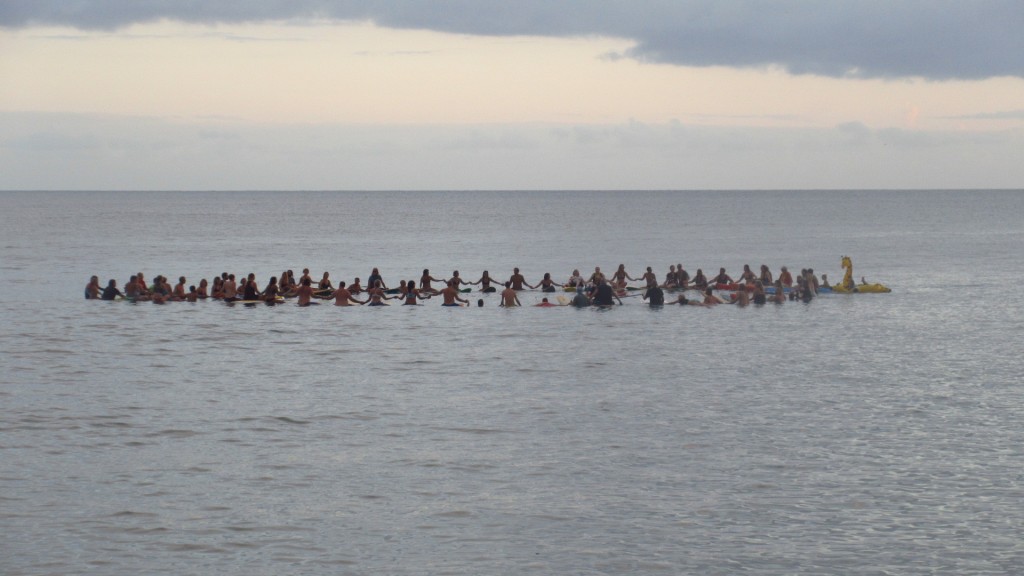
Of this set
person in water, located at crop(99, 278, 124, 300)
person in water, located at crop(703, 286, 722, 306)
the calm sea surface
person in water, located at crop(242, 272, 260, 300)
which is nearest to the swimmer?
the calm sea surface

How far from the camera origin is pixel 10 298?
47.2 m

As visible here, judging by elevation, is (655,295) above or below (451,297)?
above

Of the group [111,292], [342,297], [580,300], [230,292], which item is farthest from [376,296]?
[111,292]

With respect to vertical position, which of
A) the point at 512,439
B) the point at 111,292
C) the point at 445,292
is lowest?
the point at 512,439

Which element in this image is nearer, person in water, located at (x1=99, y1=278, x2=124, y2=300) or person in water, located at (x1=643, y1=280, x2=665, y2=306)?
person in water, located at (x1=643, y1=280, x2=665, y2=306)

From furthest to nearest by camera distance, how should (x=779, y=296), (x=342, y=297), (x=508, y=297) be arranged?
(x=342, y=297) < (x=779, y=296) < (x=508, y=297)

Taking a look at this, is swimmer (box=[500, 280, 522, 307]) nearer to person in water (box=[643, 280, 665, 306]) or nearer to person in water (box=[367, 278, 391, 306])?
person in water (box=[367, 278, 391, 306])

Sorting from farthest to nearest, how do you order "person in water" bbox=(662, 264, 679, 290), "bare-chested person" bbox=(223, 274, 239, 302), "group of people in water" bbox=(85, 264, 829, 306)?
"person in water" bbox=(662, 264, 679, 290)
"bare-chested person" bbox=(223, 274, 239, 302)
"group of people in water" bbox=(85, 264, 829, 306)

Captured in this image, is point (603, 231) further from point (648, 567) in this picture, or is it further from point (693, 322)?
point (648, 567)

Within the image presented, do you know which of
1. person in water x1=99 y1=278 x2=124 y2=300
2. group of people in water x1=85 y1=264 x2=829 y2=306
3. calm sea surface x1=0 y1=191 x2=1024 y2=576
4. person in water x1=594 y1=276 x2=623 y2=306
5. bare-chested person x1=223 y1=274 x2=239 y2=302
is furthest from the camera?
person in water x1=99 y1=278 x2=124 y2=300

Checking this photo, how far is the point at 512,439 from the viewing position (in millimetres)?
19406

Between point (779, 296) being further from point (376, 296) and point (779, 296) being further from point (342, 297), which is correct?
point (342, 297)

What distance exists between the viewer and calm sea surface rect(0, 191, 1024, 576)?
13.6 m

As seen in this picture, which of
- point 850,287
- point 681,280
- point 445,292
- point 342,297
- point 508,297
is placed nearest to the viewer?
point 508,297
